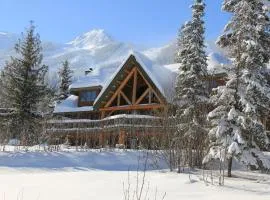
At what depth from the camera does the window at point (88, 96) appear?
43.7 metres

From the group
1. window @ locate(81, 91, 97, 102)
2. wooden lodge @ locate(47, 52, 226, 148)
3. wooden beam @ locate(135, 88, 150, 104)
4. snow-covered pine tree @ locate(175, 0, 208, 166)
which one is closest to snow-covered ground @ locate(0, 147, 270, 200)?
snow-covered pine tree @ locate(175, 0, 208, 166)

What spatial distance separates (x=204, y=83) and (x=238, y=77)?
11824 mm

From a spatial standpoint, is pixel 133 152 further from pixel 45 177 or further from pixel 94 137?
pixel 45 177

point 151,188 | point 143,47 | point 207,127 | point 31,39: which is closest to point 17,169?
point 207,127

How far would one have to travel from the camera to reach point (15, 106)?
3759 cm

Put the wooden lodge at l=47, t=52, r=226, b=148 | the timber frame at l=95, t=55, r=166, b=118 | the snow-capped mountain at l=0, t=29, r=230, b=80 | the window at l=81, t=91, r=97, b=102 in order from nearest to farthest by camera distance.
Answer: the wooden lodge at l=47, t=52, r=226, b=148 → the timber frame at l=95, t=55, r=166, b=118 → the window at l=81, t=91, r=97, b=102 → the snow-capped mountain at l=0, t=29, r=230, b=80

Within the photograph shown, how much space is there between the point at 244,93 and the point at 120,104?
2269 centimetres

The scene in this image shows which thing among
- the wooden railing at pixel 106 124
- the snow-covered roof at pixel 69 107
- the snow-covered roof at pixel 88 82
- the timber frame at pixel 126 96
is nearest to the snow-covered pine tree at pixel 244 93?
the wooden railing at pixel 106 124

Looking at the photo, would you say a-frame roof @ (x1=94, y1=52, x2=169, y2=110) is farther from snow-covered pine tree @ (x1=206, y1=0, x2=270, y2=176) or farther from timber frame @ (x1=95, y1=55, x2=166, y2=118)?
snow-covered pine tree @ (x1=206, y1=0, x2=270, y2=176)

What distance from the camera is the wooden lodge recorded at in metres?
31.3

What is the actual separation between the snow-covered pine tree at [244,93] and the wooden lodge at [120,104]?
9.59 m

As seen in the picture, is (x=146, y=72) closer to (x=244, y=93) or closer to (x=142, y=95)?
(x=142, y=95)

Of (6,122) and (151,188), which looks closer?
(151,188)

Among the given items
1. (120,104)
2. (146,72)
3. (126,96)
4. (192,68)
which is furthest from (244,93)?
(120,104)
